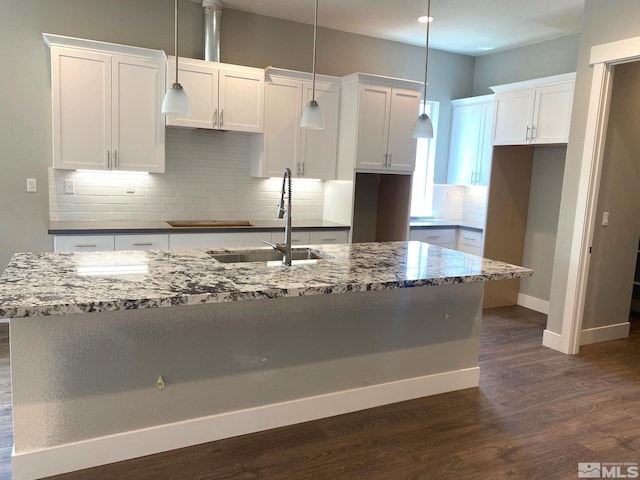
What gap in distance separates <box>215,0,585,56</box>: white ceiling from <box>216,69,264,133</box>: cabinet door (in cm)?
68

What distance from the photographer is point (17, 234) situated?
409 cm

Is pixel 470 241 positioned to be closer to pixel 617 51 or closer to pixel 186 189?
pixel 617 51

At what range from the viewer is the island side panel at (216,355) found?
211cm

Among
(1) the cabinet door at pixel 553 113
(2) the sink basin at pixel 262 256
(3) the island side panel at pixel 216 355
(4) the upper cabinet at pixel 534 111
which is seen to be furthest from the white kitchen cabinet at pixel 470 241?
(2) the sink basin at pixel 262 256

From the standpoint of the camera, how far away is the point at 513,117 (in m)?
4.85

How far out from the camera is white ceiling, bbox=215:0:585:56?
4.22 m

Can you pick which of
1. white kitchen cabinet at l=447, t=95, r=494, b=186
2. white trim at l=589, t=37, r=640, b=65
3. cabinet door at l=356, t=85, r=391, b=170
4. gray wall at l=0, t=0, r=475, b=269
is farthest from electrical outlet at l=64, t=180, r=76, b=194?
white trim at l=589, t=37, r=640, b=65

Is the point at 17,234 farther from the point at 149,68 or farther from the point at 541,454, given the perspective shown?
the point at 541,454

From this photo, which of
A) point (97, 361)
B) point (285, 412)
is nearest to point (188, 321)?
point (97, 361)

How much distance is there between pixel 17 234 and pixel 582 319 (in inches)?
192

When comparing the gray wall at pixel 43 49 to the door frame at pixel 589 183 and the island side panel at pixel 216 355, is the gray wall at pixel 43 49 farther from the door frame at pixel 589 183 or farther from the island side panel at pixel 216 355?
the door frame at pixel 589 183

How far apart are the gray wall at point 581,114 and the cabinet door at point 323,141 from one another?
2.14 meters

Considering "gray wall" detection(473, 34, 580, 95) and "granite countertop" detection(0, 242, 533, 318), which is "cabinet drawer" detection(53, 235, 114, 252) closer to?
"granite countertop" detection(0, 242, 533, 318)

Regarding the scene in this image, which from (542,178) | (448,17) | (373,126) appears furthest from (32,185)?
(542,178)
